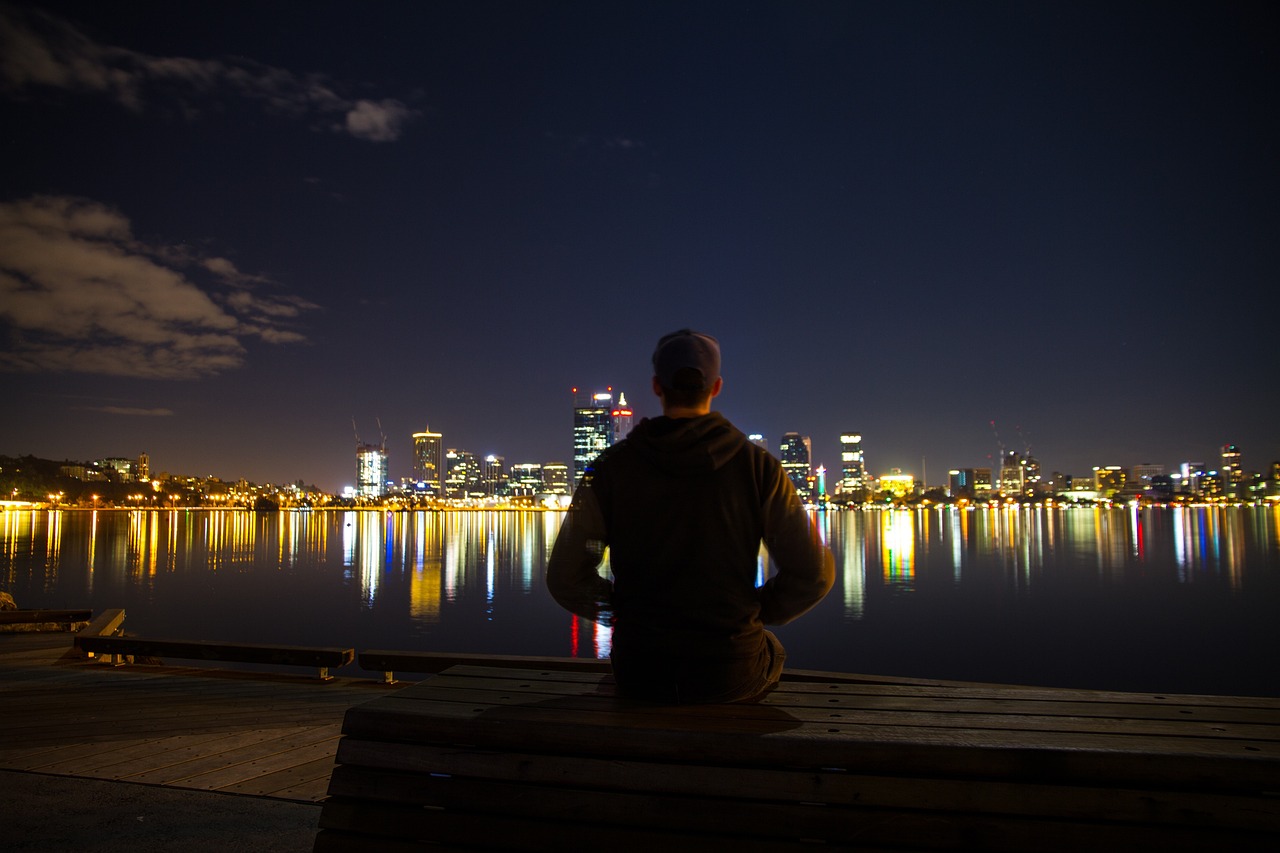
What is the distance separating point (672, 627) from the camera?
280cm

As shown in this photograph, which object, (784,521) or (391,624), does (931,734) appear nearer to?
(784,521)

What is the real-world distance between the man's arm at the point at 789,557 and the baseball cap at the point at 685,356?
1.58 ft

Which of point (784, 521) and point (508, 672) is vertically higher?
point (784, 521)

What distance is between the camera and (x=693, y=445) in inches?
108

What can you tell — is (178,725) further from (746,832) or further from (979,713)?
(979,713)

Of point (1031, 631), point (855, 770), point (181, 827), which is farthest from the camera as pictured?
point (1031, 631)

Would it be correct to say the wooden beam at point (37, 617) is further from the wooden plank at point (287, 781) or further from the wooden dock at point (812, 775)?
the wooden dock at point (812, 775)

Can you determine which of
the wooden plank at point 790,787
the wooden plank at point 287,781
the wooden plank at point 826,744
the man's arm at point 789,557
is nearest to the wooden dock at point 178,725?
the wooden plank at point 287,781

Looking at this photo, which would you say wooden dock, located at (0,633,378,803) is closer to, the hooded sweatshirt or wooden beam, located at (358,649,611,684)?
wooden beam, located at (358,649,611,684)

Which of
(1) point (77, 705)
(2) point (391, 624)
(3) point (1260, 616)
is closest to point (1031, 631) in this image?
(3) point (1260, 616)

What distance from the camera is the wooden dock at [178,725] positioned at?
18.2 ft

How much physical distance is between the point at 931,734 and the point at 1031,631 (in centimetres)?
3285

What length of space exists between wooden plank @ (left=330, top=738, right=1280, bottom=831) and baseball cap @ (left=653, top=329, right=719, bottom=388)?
4.54 feet

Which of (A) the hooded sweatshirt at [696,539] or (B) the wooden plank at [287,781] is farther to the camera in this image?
(B) the wooden plank at [287,781]
